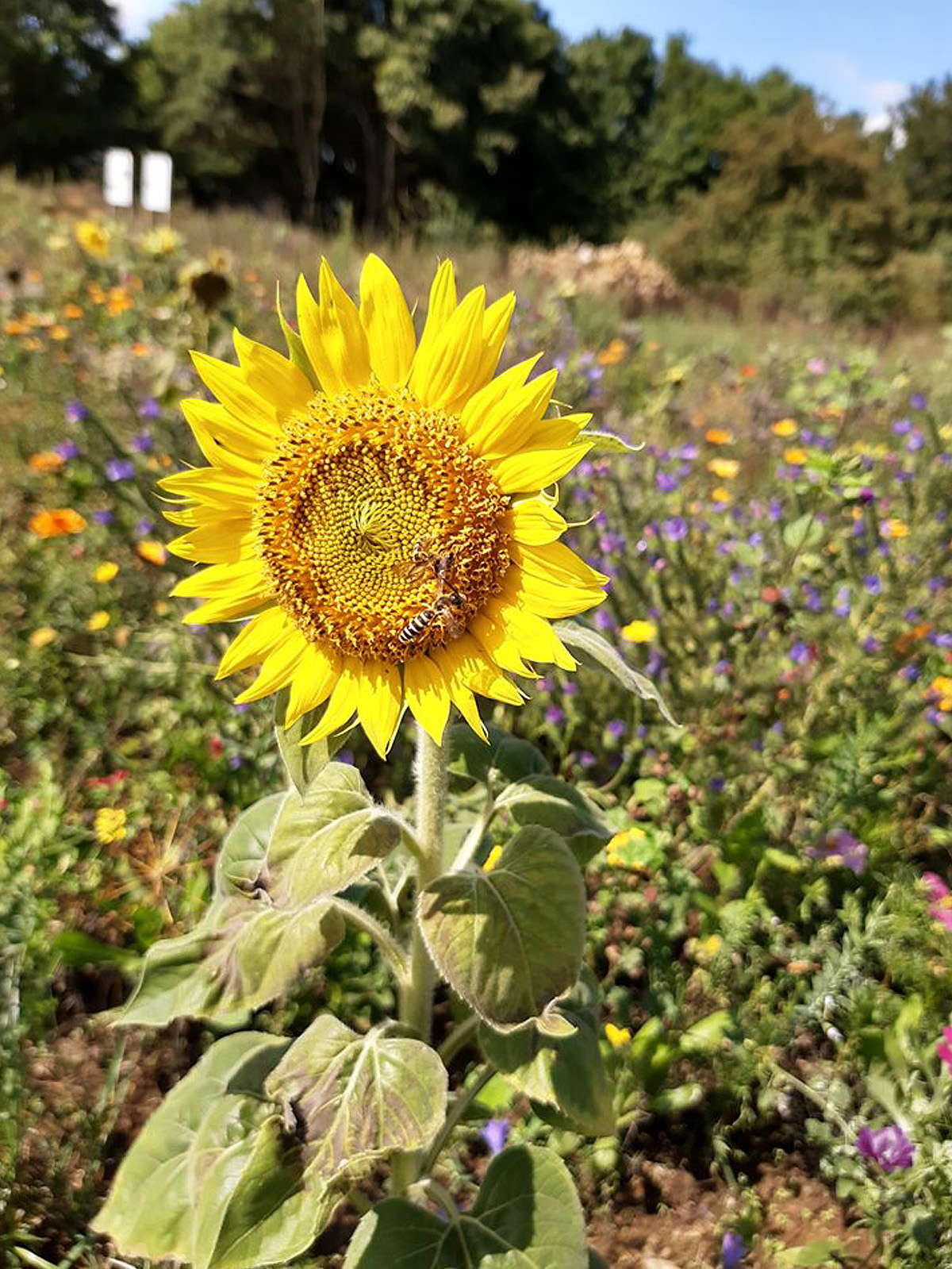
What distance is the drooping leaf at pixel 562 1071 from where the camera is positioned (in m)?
1.39

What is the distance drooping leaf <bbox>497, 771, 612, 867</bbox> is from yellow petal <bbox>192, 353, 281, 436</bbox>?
26.3 inches

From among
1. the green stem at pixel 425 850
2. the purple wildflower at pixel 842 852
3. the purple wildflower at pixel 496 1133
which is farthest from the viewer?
the purple wildflower at pixel 842 852

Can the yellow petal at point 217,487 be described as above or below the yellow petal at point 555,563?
above

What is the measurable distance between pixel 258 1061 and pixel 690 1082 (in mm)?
985

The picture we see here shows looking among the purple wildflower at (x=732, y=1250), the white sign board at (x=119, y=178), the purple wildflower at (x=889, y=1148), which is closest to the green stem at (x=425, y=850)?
the purple wildflower at (x=732, y=1250)

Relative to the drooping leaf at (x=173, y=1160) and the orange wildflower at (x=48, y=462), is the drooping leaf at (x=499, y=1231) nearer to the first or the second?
the drooping leaf at (x=173, y=1160)

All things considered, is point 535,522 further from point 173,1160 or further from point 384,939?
point 173,1160

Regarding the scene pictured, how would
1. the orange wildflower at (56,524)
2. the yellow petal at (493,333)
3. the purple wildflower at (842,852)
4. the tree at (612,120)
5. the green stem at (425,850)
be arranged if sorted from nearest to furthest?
the yellow petal at (493,333)
the green stem at (425,850)
the purple wildflower at (842,852)
the orange wildflower at (56,524)
the tree at (612,120)

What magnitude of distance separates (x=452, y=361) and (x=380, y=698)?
43cm

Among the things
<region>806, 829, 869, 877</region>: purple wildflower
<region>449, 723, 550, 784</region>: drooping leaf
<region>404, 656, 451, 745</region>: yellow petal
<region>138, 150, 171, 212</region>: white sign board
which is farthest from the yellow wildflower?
<region>138, 150, 171, 212</region>: white sign board

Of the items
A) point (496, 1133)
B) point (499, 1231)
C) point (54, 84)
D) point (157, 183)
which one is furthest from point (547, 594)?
point (54, 84)

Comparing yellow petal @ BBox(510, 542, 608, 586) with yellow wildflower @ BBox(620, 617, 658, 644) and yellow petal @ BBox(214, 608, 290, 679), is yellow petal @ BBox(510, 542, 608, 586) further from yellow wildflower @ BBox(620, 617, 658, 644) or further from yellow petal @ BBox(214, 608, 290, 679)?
yellow wildflower @ BBox(620, 617, 658, 644)

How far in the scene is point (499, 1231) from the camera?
1.40 m

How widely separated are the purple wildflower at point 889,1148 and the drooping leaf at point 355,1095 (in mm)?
920
